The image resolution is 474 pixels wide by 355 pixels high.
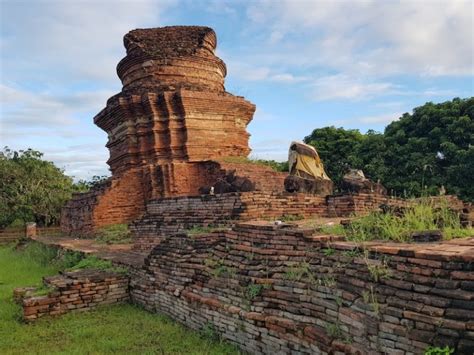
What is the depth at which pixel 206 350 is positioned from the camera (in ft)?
15.8

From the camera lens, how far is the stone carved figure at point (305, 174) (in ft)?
29.1

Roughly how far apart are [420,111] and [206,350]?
15708 mm

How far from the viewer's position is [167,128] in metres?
13.0

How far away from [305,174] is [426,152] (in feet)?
30.4

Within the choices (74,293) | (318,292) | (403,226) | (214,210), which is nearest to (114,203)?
(214,210)

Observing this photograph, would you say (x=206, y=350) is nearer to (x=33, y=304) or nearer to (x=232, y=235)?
(x=232, y=235)

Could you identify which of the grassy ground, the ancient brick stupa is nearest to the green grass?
the grassy ground

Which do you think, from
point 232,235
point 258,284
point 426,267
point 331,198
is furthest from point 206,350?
point 331,198

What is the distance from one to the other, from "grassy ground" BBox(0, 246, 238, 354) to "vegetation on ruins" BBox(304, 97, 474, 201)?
440 inches

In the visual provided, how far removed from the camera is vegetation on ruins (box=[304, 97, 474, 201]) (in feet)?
50.0

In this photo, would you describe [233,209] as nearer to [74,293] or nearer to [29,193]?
[74,293]

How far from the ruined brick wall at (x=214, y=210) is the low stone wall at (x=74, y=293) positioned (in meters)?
1.65

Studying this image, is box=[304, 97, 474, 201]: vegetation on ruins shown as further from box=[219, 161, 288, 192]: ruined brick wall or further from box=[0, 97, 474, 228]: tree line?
box=[219, 161, 288, 192]: ruined brick wall

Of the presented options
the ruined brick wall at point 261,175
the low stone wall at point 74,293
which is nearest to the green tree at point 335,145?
the ruined brick wall at point 261,175
